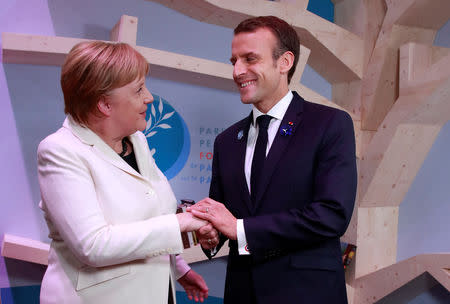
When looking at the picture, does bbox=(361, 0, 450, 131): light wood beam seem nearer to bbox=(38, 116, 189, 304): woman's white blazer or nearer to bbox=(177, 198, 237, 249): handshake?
bbox=(177, 198, 237, 249): handshake

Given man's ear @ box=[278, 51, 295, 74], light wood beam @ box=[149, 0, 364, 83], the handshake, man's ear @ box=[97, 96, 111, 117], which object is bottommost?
the handshake

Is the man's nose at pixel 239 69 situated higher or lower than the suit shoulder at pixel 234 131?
higher

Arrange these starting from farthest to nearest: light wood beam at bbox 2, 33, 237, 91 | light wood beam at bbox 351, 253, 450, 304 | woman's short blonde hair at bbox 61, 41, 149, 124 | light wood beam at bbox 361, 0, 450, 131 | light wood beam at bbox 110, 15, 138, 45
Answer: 1. light wood beam at bbox 361, 0, 450, 131
2. light wood beam at bbox 351, 253, 450, 304
3. light wood beam at bbox 110, 15, 138, 45
4. light wood beam at bbox 2, 33, 237, 91
5. woman's short blonde hair at bbox 61, 41, 149, 124

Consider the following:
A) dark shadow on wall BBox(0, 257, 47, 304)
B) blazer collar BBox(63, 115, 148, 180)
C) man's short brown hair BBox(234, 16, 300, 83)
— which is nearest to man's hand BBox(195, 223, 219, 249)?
blazer collar BBox(63, 115, 148, 180)

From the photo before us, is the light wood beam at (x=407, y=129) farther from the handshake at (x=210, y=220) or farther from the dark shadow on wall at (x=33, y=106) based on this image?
the dark shadow on wall at (x=33, y=106)

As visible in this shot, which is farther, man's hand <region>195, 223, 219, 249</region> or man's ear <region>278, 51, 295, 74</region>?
man's ear <region>278, 51, 295, 74</region>

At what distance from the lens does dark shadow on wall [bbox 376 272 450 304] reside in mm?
3035

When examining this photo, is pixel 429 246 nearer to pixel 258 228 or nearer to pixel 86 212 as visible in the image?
pixel 258 228

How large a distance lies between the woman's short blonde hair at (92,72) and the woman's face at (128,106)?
0.03 meters

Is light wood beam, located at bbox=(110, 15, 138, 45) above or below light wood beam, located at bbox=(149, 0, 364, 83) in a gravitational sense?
below

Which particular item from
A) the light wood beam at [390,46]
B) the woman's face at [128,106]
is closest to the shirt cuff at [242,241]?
the woman's face at [128,106]

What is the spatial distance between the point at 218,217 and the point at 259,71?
678 mm

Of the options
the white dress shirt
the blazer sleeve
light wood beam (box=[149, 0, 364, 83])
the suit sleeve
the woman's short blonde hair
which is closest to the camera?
the blazer sleeve

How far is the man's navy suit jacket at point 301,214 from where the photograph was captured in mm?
1523
